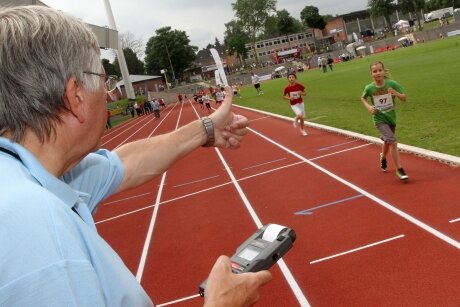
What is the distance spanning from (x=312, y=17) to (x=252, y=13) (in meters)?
26.4

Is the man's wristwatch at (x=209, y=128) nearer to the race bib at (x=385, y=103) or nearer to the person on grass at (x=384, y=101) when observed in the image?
the person on grass at (x=384, y=101)

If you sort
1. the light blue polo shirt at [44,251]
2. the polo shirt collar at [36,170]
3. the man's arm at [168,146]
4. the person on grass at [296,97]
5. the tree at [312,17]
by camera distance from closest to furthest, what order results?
the light blue polo shirt at [44,251] → the polo shirt collar at [36,170] → the man's arm at [168,146] → the person on grass at [296,97] → the tree at [312,17]

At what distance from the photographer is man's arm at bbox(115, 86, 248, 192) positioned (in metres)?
2.53

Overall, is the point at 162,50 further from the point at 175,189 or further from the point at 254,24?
the point at 175,189

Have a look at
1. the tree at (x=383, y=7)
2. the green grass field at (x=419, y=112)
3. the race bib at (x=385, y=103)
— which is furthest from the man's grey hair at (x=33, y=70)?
the tree at (x=383, y=7)

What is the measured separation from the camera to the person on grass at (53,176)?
2.98 feet

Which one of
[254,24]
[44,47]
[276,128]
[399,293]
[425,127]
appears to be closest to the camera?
[44,47]

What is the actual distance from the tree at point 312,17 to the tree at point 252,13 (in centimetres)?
2229

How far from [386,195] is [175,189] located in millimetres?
5415

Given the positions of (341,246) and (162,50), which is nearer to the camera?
(341,246)

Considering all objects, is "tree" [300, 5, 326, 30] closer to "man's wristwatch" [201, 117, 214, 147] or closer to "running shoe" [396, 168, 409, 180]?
"running shoe" [396, 168, 409, 180]

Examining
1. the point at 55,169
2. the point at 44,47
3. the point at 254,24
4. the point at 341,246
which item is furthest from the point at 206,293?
the point at 254,24

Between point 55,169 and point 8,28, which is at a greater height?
point 8,28

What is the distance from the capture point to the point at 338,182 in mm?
7844
